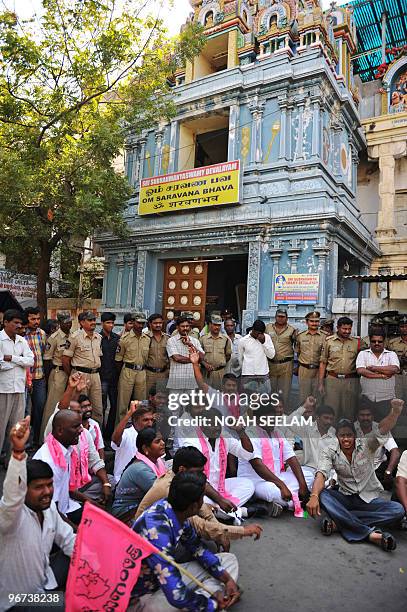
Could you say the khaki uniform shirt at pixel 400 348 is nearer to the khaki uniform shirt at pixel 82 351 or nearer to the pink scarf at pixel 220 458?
the pink scarf at pixel 220 458

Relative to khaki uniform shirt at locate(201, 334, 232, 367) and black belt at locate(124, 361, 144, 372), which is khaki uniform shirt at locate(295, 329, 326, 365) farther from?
black belt at locate(124, 361, 144, 372)

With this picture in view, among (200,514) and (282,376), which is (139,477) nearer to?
(200,514)

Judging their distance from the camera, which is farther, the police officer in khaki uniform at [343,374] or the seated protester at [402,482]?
the police officer in khaki uniform at [343,374]

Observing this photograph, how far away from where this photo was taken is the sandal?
3658 millimetres

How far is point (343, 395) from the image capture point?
5.65 m

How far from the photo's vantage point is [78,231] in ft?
34.6

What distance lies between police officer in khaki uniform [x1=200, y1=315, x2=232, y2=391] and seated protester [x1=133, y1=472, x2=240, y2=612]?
3.79 m

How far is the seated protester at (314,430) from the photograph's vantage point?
4.24 metres

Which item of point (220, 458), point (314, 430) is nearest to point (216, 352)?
point (314, 430)

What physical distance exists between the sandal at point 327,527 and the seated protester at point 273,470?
1.53 feet

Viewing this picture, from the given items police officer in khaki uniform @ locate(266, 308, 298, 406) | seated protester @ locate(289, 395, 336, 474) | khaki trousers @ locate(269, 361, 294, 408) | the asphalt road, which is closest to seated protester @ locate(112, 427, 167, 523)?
the asphalt road

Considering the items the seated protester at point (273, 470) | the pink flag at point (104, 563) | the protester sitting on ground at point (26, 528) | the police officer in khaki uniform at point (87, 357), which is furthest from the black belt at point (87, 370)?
the pink flag at point (104, 563)

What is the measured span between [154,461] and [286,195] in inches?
335

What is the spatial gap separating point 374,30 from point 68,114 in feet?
44.4
